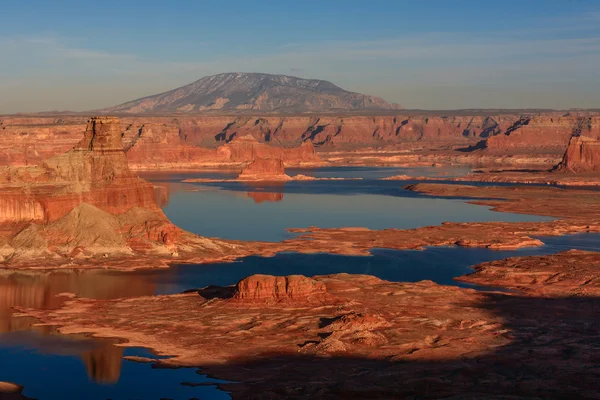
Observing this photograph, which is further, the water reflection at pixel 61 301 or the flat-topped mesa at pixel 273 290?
the flat-topped mesa at pixel 273 290

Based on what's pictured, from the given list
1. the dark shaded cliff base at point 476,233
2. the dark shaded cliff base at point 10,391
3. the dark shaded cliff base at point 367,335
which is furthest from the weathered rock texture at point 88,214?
the dark shaded cliff base at point 10,391

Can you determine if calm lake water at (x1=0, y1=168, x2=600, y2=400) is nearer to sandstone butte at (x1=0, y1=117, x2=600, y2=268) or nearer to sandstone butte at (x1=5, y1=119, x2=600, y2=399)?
sandstone butte at (x1=5, y1=119, x2=600, y2=399)

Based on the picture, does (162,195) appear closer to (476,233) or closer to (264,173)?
(264,173)

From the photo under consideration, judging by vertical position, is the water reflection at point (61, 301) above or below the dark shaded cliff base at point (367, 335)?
below

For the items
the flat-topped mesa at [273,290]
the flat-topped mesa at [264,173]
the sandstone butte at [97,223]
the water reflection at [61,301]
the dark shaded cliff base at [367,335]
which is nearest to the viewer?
the dark shaded cliff base at [367,335]

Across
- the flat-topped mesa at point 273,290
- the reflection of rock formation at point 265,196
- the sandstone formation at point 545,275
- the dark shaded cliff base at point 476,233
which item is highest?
the flat-topped mesa at point 273,290

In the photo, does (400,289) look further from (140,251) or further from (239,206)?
(239,206)

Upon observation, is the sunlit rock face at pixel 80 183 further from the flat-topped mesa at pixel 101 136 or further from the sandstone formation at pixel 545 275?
the sandstone formation at pixel 545 275
